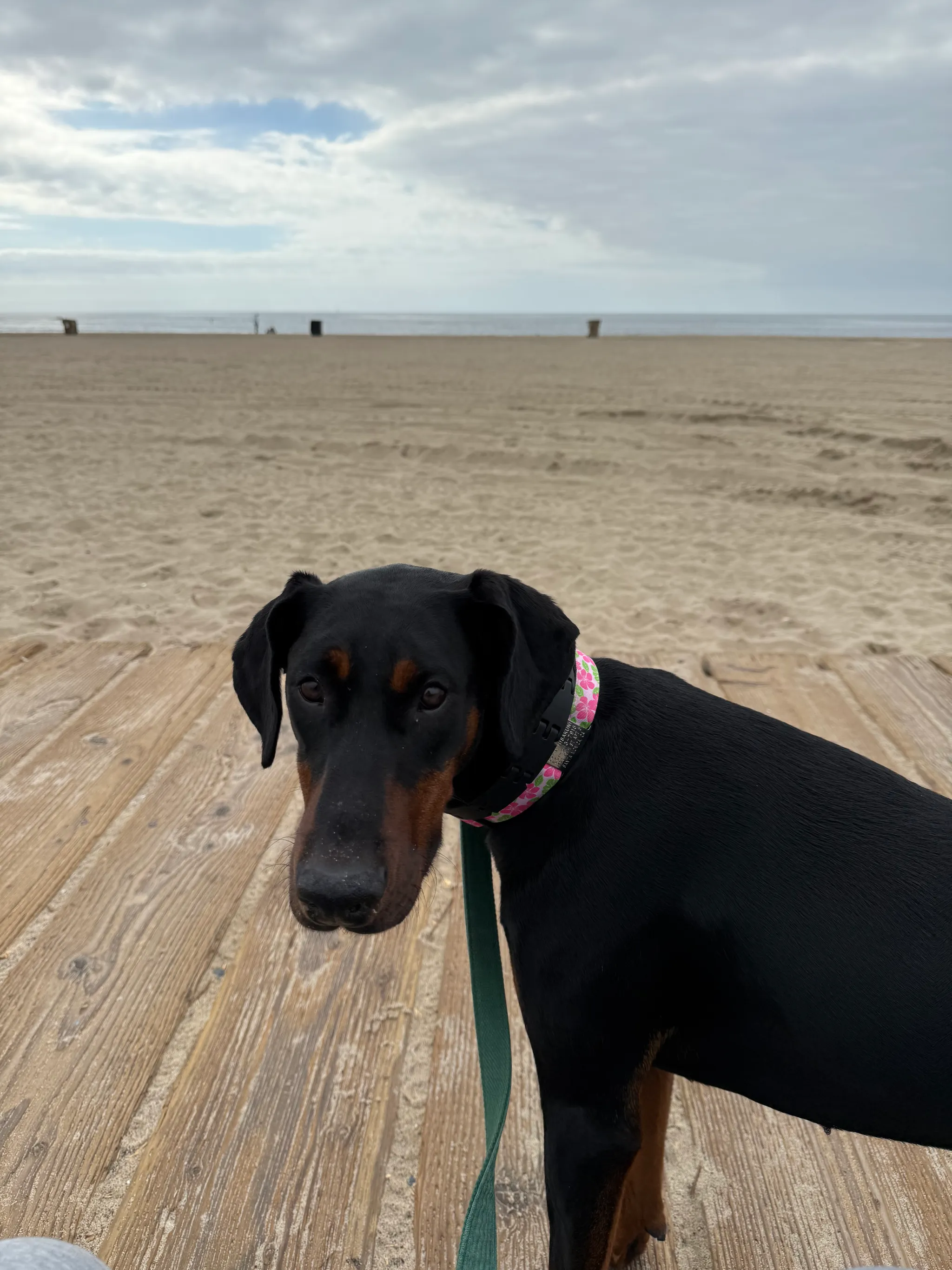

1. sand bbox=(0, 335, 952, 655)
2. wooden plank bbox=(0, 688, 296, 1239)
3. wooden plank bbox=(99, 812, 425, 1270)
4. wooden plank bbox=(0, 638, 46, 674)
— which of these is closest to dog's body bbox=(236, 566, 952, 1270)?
wooden plank bbox=(99, 812, 425, 1270)

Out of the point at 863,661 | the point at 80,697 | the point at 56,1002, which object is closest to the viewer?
the point at 56,1002

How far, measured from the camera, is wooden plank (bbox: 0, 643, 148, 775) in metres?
3.86

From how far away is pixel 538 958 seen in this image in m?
1.71

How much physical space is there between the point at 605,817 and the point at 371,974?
122 centimetres

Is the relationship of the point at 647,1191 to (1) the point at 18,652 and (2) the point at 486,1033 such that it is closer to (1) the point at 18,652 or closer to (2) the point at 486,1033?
(2) the point at 486,1033

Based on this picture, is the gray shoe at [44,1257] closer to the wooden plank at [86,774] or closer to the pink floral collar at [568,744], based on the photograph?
the pink floral collar at [568,744]

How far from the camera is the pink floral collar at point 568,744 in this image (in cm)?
176

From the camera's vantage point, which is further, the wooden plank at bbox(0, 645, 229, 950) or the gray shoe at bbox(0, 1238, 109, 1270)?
the wooden plank at bbox(0, 645, 229, 950)

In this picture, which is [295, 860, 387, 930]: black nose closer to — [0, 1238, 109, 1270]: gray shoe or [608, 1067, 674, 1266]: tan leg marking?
[0, 1238, 109, 1270]: gray shoe

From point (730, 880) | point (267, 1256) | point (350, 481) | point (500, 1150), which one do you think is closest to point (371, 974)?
point (500, 1150)

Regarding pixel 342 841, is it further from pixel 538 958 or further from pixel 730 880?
Answer: pixel 730 880

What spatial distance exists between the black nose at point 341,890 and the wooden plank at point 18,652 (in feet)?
12.5

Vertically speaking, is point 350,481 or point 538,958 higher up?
point 538,958

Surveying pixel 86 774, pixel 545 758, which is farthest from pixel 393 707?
pixel 86 774
